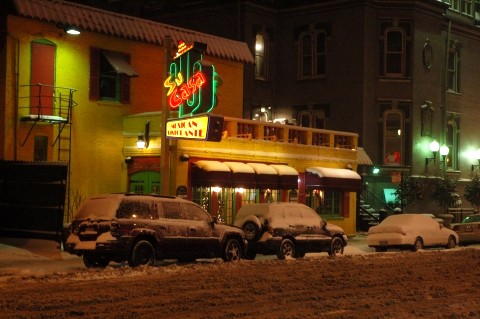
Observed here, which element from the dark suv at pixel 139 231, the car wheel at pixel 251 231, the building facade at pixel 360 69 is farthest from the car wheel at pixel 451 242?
the dark suv at pixel 139 231

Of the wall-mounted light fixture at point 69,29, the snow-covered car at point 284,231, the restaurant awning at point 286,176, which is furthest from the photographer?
the restaurant awning at point 286,176

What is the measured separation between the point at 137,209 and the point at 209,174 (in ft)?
26.1

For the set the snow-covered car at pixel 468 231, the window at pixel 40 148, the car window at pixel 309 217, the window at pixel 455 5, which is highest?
the window at pixel 455 5

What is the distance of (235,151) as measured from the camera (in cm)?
2992

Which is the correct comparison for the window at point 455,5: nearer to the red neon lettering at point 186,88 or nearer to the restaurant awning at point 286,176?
the restaurant awning at point 286,176

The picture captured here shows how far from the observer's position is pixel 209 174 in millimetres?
27844

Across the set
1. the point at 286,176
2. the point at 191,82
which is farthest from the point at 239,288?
the point at 286,176

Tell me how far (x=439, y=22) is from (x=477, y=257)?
2040 cm

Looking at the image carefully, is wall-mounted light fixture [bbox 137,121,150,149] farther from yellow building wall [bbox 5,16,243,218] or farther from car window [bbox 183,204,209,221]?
car window [bbox 183,204,209,221]

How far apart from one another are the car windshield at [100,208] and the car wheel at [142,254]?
0.95 metres

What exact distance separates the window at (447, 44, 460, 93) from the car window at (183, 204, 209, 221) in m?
26.1

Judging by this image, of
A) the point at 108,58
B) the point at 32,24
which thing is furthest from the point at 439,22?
the point at 32,24

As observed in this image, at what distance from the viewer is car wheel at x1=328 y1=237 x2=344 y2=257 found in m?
25.6

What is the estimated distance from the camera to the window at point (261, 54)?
41.9 metres
